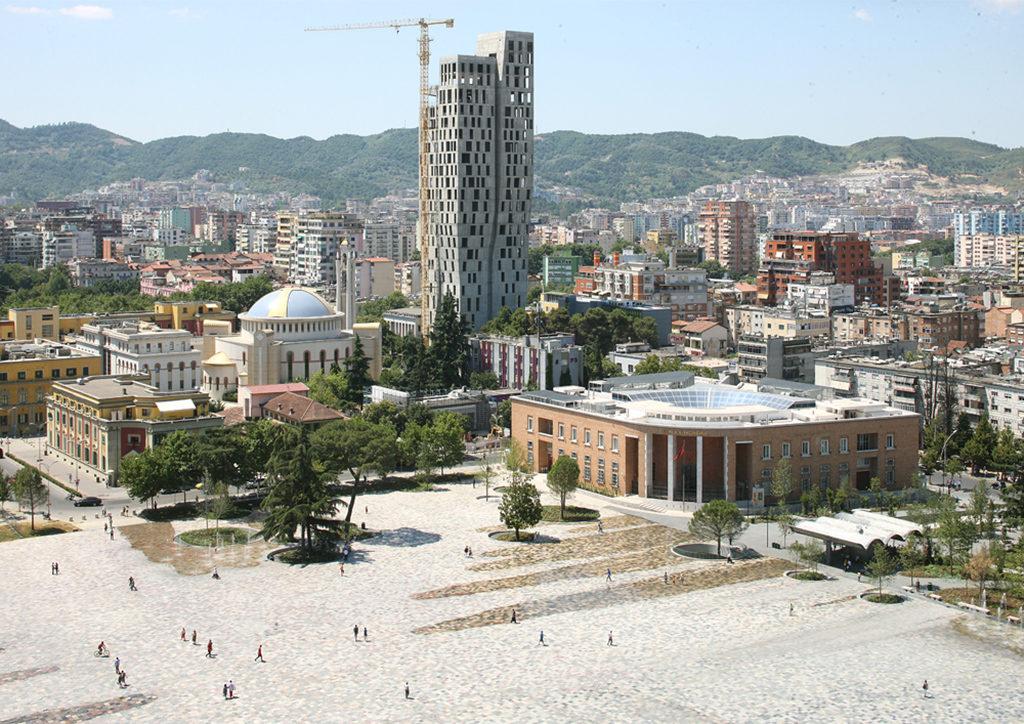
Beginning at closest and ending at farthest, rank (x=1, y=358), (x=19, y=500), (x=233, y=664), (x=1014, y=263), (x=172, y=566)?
(x=233, y=664) < (x=172, y=566) < (x=19, y=500) < (x=1, y=358) < (x=1014, y=263)

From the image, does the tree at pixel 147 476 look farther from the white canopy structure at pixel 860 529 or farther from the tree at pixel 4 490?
the white canopy structure at pixel 860 529

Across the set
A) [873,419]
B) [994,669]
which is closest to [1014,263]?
[873,419]

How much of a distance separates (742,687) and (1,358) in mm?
55381

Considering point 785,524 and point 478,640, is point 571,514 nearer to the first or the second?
point 785,524

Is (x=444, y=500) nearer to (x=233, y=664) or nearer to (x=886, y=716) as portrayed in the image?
(x=233, y=664)

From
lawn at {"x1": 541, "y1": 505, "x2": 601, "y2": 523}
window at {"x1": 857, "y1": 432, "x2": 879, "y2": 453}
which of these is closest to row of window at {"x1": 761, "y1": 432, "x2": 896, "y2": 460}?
window at {"x1": 857, "y1": 432, "x2": 879, "y2": 453}

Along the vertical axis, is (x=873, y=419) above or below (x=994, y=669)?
above

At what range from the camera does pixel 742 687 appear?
122 ft

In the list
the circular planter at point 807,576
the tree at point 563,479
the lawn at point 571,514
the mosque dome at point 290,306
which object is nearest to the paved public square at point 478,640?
the circular planter at point 807,576

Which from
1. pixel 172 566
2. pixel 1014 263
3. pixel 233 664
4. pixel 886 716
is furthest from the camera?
pixel 1014 263

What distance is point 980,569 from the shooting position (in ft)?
149

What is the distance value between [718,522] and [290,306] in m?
43.7

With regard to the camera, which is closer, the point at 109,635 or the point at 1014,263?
the point at 109,635

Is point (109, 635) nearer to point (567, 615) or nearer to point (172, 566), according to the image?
point (172, 566)
